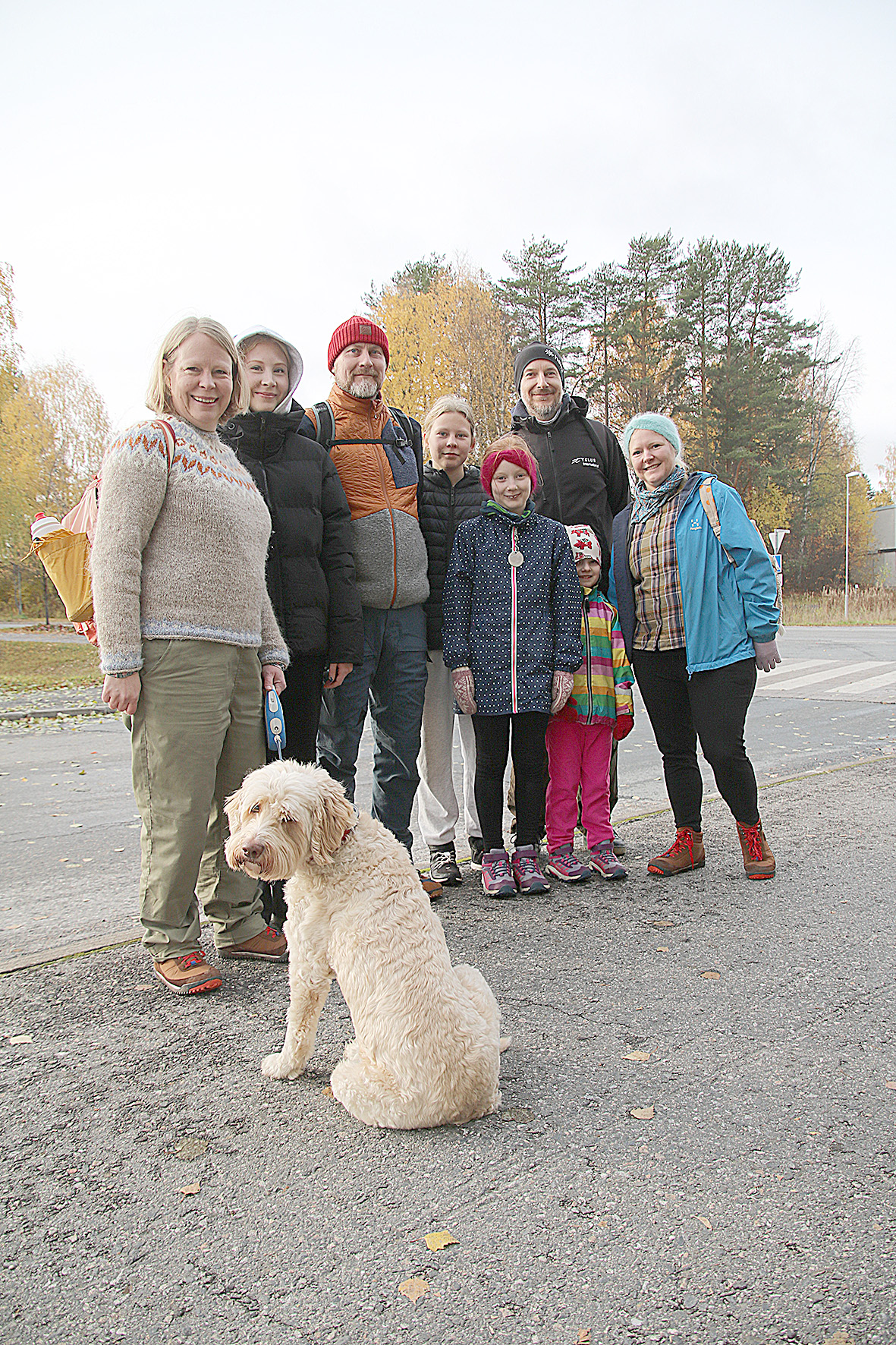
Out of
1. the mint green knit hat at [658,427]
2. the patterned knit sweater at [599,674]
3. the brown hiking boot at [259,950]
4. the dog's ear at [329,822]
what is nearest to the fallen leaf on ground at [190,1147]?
the dog's ear at [329,822]

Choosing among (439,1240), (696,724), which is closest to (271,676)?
(439,1240)

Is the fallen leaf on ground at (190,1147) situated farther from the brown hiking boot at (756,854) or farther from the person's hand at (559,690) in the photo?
the brown hiking boot at (756,854)

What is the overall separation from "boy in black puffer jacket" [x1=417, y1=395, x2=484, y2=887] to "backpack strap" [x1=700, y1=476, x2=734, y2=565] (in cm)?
122

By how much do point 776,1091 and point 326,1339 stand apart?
1603 millimetres

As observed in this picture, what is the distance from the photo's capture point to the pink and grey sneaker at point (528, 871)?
4.57 m

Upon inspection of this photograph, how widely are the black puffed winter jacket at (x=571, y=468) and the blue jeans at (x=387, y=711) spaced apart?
1.18 m

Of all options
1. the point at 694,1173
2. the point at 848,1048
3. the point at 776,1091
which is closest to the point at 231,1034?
the point at 694,1173

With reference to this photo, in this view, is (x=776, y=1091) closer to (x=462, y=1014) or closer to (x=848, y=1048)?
(x=848, y=1048)

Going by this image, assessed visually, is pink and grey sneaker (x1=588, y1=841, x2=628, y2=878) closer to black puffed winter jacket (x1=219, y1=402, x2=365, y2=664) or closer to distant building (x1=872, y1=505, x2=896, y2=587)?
black puffed winter jacket (x1=219, y1=402, x2=365, y2=664)

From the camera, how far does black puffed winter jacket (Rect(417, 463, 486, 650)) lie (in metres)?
4.73

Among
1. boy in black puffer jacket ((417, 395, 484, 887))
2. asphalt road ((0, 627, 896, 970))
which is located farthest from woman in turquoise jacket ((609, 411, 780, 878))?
boy in black puffer jacket ((417, 395, 484, 887))

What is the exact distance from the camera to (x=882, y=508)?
57938mm

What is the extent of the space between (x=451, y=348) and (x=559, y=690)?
79.7ft

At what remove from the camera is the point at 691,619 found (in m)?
4.81
